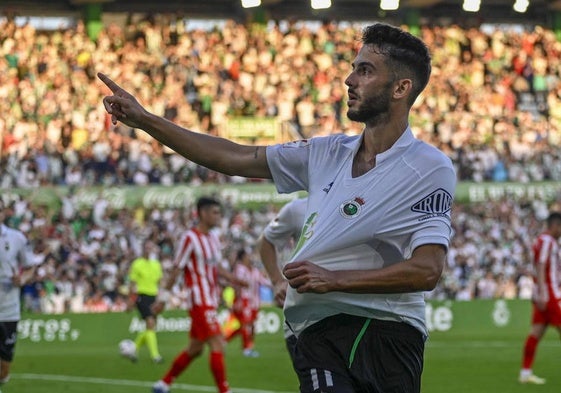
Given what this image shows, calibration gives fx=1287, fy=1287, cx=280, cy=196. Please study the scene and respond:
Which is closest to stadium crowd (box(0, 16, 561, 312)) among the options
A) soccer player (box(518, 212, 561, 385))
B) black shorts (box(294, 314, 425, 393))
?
soccer player (box(518, 212, 561, 385))

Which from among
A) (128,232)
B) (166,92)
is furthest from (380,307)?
(166,92)

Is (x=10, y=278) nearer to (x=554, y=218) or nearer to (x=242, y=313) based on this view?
(x=554, y=218)

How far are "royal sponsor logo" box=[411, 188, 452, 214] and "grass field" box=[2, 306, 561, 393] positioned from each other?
1141 centimetres

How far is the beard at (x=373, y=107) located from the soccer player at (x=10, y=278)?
9436 millimetres

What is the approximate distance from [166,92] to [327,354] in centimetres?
3084

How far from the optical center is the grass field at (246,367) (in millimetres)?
17125

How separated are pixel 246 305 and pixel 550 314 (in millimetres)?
8662

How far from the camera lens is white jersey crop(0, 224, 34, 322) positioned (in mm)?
14203

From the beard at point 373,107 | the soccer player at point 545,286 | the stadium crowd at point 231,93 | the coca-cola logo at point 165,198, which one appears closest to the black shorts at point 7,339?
the soccer player at point 545,286

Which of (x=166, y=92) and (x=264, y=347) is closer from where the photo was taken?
(x=264, y=347)

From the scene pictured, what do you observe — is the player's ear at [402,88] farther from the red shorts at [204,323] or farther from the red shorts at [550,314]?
the red shorts at [550,314]

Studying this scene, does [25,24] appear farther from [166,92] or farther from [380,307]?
[380,307]

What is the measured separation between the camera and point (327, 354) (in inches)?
206

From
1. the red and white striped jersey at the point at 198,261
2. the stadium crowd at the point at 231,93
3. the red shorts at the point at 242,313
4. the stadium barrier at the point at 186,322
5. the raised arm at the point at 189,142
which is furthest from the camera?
the stadium crowd at the point at 231,93
